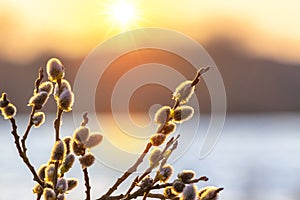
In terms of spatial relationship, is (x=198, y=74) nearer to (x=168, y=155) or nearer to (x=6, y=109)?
(x=168, y=155)

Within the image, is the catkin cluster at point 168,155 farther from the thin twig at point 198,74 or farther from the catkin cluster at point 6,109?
the catkin cluster at point 6,109

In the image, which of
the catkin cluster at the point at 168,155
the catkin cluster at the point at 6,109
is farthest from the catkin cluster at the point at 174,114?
the catkin cluster at the point at 6,109

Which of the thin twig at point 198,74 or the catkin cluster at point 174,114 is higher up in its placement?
the thin twig at point 198,74

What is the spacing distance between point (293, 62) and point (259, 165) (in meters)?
5.83

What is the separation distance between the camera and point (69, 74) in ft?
32.6

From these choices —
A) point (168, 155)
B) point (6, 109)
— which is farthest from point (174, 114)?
point (6, 109)

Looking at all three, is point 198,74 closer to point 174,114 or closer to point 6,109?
point 174,114

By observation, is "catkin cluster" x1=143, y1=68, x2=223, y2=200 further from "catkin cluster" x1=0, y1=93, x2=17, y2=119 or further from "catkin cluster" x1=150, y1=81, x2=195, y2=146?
"catkin cluster" x1=0, y1=93, x2=17, y2=119

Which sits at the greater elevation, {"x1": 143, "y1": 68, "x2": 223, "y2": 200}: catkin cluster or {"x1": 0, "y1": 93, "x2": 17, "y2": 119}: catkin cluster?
{"x1": 0, "y1": 93, "x2": 17, "y2": 119}: catkin cluster

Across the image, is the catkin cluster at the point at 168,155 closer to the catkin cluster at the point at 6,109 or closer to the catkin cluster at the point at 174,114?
the catkin cluster at the point at 174,114

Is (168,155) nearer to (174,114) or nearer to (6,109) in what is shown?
(174,114)

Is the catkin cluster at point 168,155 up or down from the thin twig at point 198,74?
down

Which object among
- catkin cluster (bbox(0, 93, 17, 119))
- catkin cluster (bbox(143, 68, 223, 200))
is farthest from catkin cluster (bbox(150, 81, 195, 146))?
catkin cluster (bbox(0, 93, 17, 119))

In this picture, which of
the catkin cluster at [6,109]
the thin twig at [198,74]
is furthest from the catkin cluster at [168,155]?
the catkin cluster at [6,109]
